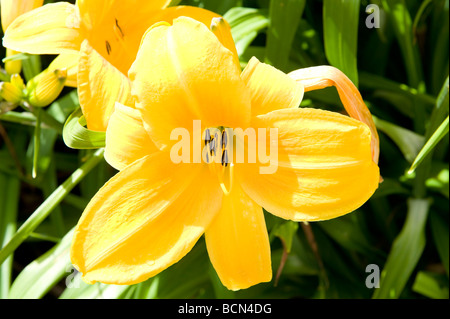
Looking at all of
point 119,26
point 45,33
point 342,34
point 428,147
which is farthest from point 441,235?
point 45,33

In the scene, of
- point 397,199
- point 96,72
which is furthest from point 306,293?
point 96,72

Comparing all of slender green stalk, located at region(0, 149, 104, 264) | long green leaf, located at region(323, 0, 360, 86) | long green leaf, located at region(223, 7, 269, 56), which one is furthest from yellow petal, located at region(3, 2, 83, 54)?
long green leaf, located at region(323, 0, 360, 86)

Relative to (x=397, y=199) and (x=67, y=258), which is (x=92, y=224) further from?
(x=397, y=199)

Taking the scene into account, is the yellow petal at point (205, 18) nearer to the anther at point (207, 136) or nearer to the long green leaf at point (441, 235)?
the anther at point (207, 136)

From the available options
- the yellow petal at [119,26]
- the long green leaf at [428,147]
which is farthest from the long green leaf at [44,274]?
the long green leaf at [428,147]

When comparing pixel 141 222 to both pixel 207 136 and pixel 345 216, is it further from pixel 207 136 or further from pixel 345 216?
pixel 345 216

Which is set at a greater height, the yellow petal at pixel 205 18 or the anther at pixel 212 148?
the yellow petal at pixel 205 18
